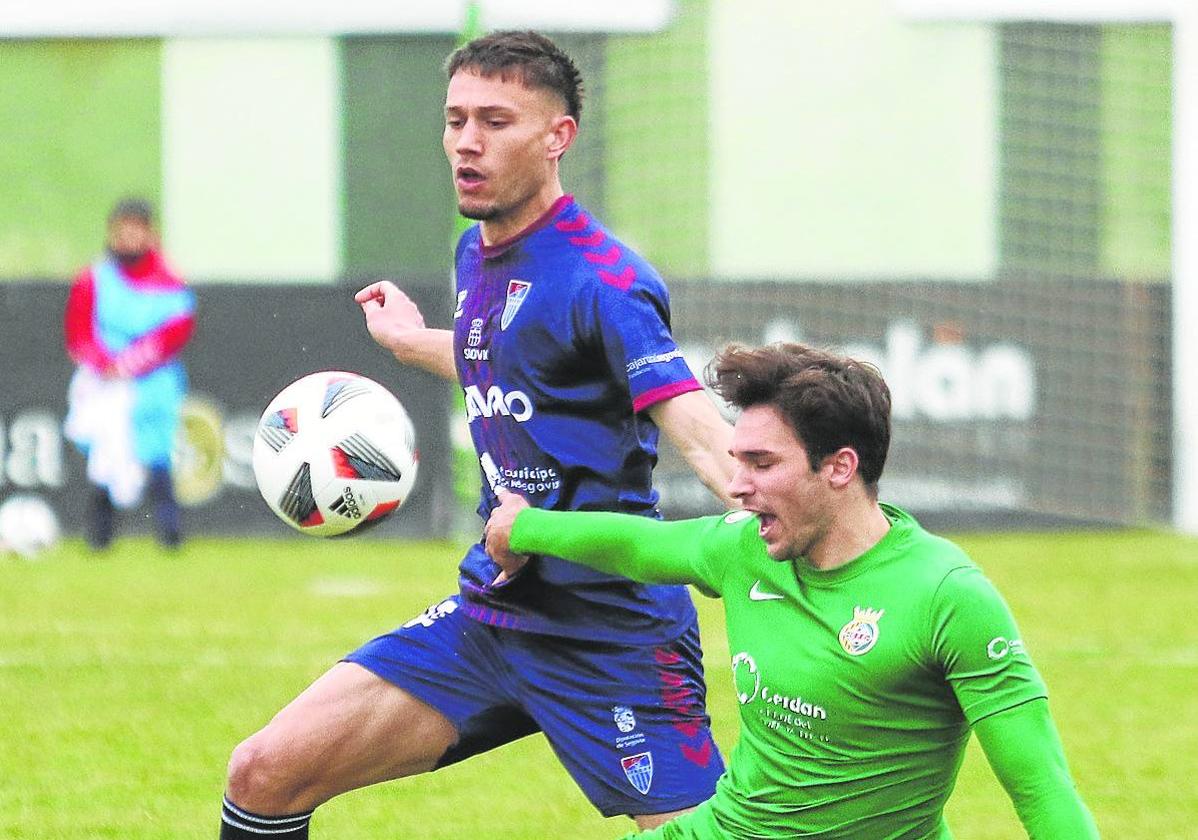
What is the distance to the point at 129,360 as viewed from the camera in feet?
50.1

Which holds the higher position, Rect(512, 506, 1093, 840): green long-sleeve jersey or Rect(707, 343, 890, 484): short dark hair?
Rect(707, 343, 890, 484): short dark hair

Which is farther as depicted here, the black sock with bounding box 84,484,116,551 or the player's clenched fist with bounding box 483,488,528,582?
the black sock with bounding box 84,484,116,551

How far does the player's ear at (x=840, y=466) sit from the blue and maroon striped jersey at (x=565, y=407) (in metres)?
0.74

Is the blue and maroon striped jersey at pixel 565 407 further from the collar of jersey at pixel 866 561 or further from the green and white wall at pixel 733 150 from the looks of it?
the green and white wall at pixel 733 150

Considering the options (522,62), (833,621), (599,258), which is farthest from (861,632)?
(522,62)

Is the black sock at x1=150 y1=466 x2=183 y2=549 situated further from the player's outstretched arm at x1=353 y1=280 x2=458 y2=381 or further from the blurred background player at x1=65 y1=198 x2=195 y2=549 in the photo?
the player's outstretched arm at x1=353 y1=280 x2=458 y2=381

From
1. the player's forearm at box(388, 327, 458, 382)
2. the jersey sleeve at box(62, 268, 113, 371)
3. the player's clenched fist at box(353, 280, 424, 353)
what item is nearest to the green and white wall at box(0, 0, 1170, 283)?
the jersey sleeve at box(62, 268, 113, 371)

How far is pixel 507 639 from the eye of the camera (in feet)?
16.9

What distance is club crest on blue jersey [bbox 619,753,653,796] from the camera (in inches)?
197

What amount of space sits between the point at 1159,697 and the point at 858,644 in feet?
19.4

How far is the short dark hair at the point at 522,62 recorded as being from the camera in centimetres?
509

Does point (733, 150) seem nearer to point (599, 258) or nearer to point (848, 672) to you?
point (599, 258)

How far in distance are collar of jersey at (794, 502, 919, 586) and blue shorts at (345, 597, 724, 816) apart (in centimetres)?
85

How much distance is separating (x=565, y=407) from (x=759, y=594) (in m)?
0.82
